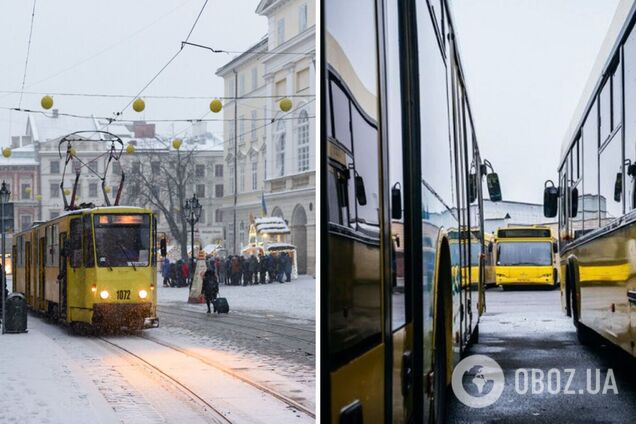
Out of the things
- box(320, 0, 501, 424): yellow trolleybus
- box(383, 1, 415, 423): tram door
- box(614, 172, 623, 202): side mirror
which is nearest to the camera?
box(320, 0, 501, 424): yellow trolleybus

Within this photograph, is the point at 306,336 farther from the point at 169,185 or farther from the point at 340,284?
the point at 169,185

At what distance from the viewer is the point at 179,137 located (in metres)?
3.02

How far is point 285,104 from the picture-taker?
9.50ft

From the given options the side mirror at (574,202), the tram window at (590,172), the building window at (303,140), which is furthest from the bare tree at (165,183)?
the side mirror at (574,202)

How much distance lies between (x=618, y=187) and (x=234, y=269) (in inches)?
151

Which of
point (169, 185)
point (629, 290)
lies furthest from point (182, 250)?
point (629, 290)

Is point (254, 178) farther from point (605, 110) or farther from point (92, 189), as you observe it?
point (605, 110)

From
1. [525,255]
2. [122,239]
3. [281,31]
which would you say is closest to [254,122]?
[281,31]

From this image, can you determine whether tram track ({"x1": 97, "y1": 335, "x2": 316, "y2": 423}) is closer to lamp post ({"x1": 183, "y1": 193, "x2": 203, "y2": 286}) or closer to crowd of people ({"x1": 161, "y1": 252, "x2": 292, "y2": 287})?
crowd of people ({"x1": 161, "y1": 252, "x2": 292, "y2": 287})

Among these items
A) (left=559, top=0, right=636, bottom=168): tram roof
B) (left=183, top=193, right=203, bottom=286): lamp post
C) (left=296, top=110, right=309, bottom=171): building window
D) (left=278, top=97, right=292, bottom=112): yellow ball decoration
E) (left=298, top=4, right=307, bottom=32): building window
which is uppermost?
(left=559, top=0, right=636, bottom=168): tram roof

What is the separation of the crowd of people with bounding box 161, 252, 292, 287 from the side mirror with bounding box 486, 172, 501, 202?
10474 millimetres

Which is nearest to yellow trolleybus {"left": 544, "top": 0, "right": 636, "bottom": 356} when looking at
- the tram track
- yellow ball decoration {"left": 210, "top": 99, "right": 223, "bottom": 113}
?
yellow ball decoration {"left": 210, "top": 99, "right": 223, "bottom": 113}

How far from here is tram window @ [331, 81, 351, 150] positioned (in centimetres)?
252

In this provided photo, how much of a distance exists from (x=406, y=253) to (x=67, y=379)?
1.22 meters
